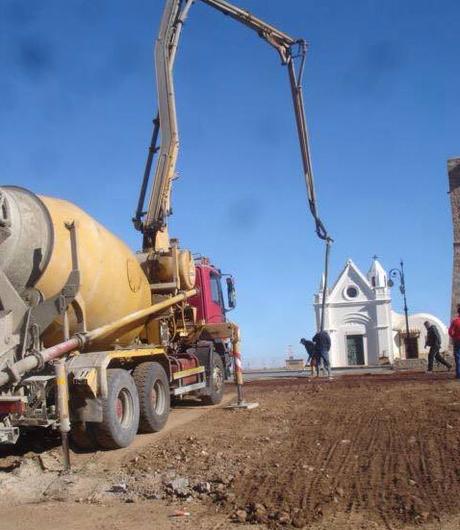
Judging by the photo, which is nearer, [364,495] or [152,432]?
[364,495]

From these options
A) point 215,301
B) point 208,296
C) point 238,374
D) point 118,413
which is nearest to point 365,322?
point 215,301

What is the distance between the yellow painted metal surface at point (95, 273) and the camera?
960cm

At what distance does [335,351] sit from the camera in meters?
48.0

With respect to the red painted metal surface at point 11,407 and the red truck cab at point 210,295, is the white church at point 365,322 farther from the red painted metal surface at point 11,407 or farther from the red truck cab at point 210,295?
the red painted metal surface at point 11,407

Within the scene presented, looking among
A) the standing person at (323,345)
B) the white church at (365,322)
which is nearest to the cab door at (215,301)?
the standing person at (323,345)

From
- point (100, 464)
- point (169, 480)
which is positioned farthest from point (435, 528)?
point (100, 464)

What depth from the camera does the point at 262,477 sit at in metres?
7.12

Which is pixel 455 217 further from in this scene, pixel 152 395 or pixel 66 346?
pixel 66 346

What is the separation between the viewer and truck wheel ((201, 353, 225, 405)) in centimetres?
1505

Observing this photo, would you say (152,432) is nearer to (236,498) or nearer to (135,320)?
(135,320)

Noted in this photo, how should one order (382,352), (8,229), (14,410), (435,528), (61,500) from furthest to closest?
(382,352) < (8,229) < (14,410) < (61,500) < (435,528)

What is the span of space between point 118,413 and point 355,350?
40002 millimetres

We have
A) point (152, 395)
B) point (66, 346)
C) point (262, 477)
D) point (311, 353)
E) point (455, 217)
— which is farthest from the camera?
point (455, 217)

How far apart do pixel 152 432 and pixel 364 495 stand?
5392 millimetres
